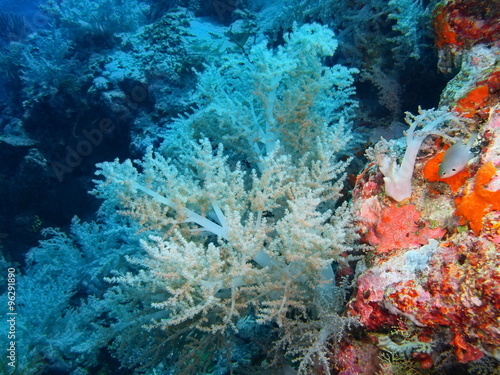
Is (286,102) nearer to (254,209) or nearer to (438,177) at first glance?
(254,209)

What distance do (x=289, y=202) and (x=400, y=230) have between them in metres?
0.69

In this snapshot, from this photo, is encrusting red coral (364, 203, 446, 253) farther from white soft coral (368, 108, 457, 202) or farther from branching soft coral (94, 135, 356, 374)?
branching soft coral (94, 135, 356, 374)

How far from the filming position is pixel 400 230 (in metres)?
1.69

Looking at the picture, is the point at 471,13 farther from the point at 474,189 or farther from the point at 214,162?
the point at 214,162

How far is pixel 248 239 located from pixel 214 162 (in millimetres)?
712

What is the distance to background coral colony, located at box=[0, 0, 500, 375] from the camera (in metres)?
1.45

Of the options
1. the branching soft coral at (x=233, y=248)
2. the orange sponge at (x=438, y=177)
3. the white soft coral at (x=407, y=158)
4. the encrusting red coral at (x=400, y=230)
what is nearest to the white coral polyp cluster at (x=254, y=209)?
the branching soft coral at (x=233, y=248)

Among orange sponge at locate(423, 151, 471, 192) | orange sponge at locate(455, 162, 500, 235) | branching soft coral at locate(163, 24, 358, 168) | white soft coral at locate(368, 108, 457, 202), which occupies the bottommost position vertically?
orange sponge at locate(455, 162, 500, 235)

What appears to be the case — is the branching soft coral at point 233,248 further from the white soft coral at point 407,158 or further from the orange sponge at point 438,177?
the orange sponge at point 438,177

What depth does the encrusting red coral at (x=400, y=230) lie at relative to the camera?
161 cm

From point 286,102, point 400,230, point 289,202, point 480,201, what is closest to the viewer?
point 480,201

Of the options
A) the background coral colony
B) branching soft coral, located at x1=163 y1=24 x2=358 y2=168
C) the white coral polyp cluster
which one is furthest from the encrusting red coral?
branching soft coral, located at x1=163 y1=24 x2=358 y2=168

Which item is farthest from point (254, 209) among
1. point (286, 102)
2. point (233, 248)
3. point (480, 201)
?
point (480, 201)

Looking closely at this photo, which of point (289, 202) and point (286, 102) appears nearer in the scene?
point (289, 202)
